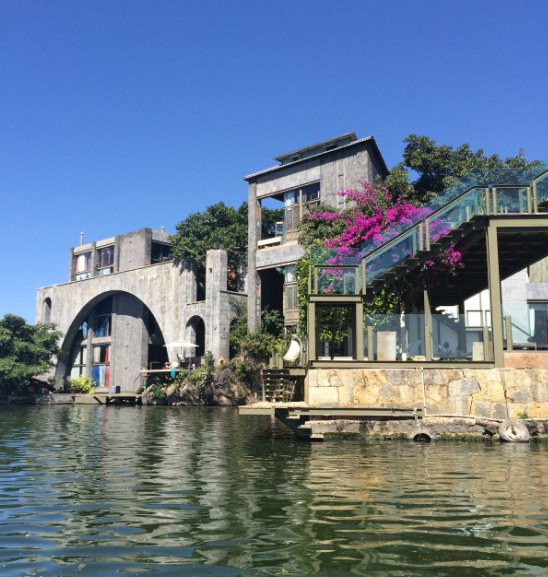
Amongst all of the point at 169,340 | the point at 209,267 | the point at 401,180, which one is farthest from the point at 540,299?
the point at 169,340

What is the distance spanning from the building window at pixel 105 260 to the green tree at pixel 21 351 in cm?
855

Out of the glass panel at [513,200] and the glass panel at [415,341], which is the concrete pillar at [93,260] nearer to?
the glass panel at [415,341]

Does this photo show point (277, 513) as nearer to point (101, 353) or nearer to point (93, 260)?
point (101, 353)

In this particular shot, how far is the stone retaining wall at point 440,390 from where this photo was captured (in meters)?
14.6

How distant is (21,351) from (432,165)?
113ft

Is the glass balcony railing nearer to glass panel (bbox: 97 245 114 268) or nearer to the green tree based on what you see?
the green tree

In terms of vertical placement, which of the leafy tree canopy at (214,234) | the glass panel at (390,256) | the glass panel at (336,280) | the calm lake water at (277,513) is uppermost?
the leafy tree canopy at (214,234)

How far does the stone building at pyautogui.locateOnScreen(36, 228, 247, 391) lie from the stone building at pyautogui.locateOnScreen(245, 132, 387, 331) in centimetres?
427

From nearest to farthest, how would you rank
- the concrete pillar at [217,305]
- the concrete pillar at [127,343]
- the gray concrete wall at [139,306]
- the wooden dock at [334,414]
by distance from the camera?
1. the wooden dock at [334,414]
2. the concrete pillar at [217,305]
3. the gray concrete wall at [139,306]
4. the concrete pillar at [127,343]

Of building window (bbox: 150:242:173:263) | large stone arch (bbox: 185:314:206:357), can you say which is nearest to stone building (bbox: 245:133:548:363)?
large stone arch (bbox: 185:314:206:357)

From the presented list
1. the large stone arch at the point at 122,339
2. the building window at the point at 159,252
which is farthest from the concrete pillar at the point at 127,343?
the building window at the point at 159,252

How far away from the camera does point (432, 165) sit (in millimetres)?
31203

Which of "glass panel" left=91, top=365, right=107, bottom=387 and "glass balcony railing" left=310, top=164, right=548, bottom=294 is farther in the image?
"glass panel" left=91, top=365, right=107, bottom=387

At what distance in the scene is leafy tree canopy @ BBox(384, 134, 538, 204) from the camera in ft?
101
